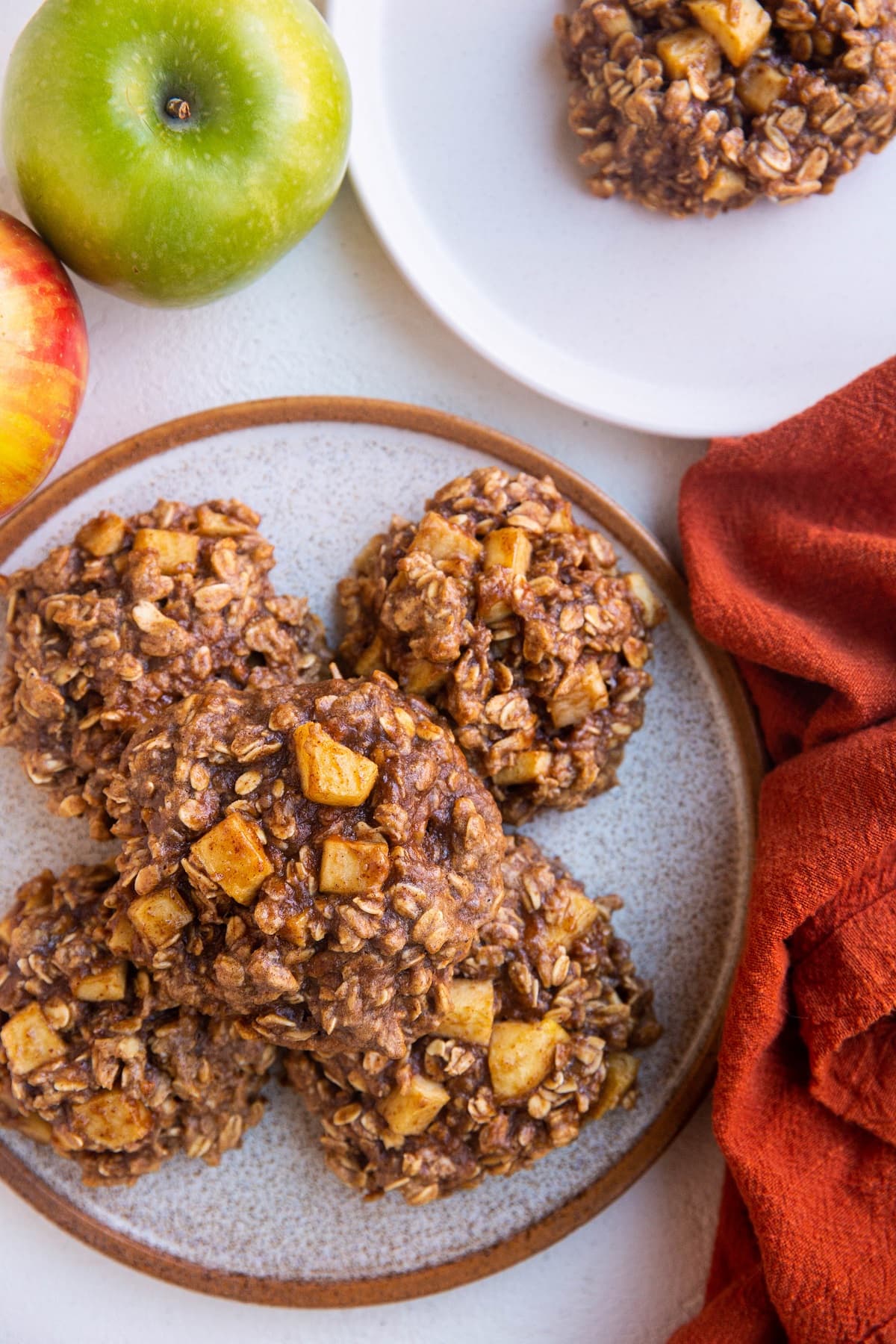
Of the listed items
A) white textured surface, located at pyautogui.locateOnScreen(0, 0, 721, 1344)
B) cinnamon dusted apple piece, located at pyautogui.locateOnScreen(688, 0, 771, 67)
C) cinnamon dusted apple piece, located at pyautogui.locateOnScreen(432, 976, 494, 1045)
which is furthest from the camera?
white textured surface, located at pyautogui.locateOnScreen(0, 0, 721, 1344)

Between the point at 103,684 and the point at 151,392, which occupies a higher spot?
the point at 151,392

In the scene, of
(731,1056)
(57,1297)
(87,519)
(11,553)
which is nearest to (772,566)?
(731,1056)

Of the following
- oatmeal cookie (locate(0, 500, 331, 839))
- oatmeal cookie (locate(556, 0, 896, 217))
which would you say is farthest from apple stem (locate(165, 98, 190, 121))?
oatmeal cookie (locate(556, 0, 896, 217))

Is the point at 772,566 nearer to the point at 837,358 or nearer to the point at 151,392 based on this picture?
the point at 837,358

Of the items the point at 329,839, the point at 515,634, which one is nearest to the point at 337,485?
the point at 515,634

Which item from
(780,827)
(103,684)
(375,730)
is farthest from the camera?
(780,827)

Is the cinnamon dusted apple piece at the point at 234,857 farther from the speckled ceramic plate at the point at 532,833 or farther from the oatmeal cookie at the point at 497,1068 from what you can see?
the speckled ceramic plate at the point at 532,833

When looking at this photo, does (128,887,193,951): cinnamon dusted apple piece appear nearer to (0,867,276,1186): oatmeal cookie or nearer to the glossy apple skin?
(0,867,276,1186): oatmeal cookie
